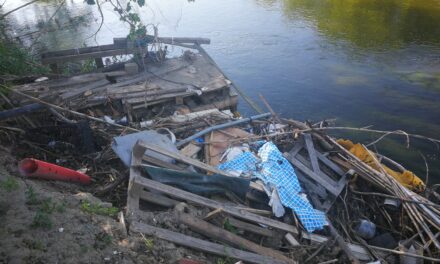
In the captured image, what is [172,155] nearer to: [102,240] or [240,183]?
[240,183]

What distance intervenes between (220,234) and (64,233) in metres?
2.02

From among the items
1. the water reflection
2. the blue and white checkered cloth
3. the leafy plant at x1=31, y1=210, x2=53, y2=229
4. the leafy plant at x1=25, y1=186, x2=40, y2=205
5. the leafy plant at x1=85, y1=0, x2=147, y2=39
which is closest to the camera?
the leafy plant at x1=31, y1=210, x2=53, y2=229

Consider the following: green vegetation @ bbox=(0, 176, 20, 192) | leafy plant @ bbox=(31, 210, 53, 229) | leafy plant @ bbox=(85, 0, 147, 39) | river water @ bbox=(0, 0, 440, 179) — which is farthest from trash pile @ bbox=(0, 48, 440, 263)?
river water @ bbox=(0, 0, 440, 179)

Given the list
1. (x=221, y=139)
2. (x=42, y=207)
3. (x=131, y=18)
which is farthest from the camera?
(x=131, y=18)

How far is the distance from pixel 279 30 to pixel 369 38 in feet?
15.6

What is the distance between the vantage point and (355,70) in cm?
1515

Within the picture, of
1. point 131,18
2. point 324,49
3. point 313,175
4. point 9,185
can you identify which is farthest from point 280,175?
point 324,49

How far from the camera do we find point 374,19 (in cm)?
1972

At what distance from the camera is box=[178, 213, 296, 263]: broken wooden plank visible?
4.71 m

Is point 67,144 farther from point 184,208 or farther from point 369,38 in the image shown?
point 369,38

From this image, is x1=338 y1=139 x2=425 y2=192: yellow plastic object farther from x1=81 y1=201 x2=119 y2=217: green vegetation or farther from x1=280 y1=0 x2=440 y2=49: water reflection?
x1=280 y1=0 x2=440 y2=49: water reflection

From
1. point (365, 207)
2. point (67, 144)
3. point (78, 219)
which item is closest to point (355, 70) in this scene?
point (365, 207)

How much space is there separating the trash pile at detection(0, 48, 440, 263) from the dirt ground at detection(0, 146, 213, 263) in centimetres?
25

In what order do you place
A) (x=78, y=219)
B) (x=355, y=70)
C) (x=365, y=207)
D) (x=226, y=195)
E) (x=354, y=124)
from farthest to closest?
(x=355, y=70), (x=354, y=124), (x=365, y=207), (x=226, y=195), (x=78, y=219)
